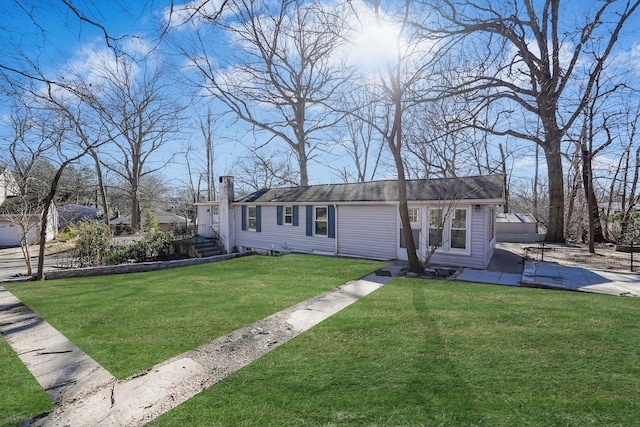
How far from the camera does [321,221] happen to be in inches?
518

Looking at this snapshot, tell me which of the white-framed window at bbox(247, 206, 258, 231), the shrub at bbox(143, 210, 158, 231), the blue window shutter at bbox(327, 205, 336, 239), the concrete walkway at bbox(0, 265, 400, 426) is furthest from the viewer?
the shrub at bbox(143, 210, 158, 231)

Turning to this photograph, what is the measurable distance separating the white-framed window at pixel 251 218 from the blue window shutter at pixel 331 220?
4.72 m

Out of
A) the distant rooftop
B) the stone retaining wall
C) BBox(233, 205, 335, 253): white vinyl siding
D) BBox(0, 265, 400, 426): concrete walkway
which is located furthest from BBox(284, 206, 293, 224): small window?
the distant rooftop

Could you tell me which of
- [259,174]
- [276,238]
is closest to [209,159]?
[259,174]

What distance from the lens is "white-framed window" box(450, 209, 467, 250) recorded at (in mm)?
9719

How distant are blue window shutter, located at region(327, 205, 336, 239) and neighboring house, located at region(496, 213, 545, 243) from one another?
11065 millimetres

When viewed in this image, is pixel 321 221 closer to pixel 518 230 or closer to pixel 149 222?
pixel 518 230

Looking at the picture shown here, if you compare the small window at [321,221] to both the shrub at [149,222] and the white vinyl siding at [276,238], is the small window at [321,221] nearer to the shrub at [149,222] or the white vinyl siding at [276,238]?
the white vinyl siding at [276,238]

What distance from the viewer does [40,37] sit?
310cm

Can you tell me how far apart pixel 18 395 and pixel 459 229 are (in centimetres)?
1010

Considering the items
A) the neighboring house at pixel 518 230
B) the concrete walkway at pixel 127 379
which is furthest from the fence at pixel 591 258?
the concrete walkway at pixel 127 379

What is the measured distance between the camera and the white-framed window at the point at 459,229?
9.72 meters

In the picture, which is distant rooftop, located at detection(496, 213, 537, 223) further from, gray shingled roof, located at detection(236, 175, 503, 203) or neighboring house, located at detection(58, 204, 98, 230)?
neighboring house, located at detection(58, 204, 98, 230)

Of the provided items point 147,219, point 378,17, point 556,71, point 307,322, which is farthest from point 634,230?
point 147,219
